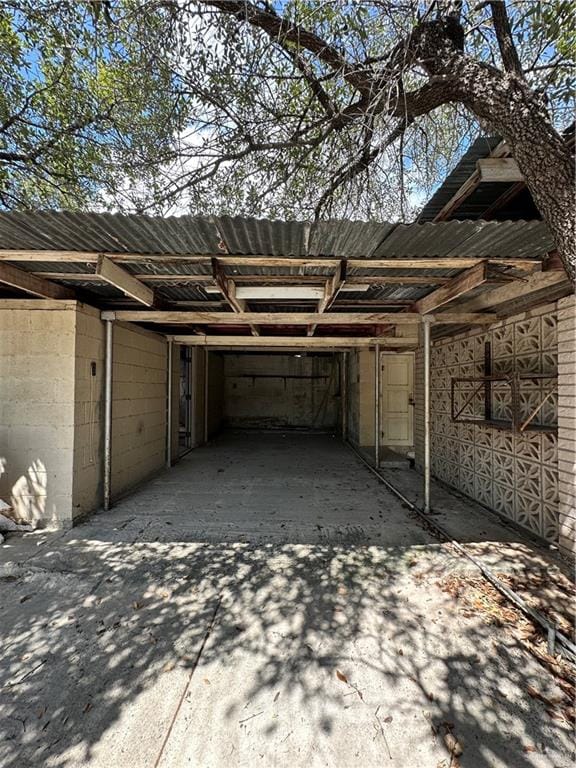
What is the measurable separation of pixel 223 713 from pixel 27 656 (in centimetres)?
115

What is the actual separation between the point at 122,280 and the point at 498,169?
10.3 ft

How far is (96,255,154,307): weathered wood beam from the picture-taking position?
8.56 ft

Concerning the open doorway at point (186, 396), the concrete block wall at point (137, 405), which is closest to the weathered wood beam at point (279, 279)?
the concrete block wall at point (137, 405)

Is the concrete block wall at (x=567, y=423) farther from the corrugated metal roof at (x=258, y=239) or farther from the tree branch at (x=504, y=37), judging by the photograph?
the tree branch at (x=504, y=37)

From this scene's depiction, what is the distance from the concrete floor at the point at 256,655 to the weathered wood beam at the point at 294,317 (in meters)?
2.23

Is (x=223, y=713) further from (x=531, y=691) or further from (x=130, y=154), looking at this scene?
(x=130, y=154)

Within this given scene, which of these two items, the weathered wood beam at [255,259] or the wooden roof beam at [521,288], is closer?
the weathered wood beam at [255,259]

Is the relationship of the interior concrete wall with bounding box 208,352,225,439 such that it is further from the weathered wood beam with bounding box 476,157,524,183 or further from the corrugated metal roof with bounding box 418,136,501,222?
the weathered wood beam with bounding box 476,157,524,183

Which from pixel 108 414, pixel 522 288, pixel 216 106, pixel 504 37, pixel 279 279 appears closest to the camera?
pixel 504 37

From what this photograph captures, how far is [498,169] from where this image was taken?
9.08ft

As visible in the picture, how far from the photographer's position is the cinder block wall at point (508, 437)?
10.3 ft

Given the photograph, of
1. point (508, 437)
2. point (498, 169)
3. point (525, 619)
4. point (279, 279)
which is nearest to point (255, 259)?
point (279, 279)

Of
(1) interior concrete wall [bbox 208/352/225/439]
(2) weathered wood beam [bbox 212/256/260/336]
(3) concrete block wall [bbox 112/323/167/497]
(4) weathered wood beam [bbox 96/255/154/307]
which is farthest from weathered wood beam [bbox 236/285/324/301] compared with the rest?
(1) interior concrete wall [bbox 208/352/225/439]

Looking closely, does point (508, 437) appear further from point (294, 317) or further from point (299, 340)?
point (299, 340)
